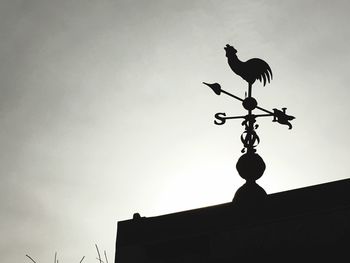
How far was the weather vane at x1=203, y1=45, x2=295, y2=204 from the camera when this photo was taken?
8.79 meters

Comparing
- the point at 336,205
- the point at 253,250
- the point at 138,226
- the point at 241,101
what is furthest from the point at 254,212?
the point at 241,101

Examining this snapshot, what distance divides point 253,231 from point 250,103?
9.26 ft

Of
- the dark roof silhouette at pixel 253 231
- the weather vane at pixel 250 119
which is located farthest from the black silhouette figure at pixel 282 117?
the dark roof silhouette at pixel 253 231

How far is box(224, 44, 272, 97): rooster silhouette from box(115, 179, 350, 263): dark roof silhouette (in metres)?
3.20

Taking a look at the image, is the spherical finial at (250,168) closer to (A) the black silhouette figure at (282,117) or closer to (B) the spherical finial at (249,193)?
(B) the spherical finial at (249,193)

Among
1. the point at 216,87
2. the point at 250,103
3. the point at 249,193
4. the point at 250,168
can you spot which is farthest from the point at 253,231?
the point at 216,87

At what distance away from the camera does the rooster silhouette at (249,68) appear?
34.0 ft

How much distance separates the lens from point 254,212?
24.9 ft

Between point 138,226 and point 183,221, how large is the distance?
76cm

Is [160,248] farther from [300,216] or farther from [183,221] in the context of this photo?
[300,216]

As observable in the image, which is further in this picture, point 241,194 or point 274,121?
point 274,121

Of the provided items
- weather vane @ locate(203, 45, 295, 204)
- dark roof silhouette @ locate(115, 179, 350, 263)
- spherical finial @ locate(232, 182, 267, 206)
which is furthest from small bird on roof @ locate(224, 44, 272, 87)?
dark roof silhouette @ locate(115, 179, 350, 263)

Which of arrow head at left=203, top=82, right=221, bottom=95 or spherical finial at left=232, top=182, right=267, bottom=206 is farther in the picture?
arrow head at left=203, top=82, right=221, bottom=95

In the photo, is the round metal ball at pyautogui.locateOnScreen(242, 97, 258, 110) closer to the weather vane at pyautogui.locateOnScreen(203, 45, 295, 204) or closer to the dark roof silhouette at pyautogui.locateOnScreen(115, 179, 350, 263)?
the weather vane at pyautogui.locateOnScreen(203, 45, 295, 204)
